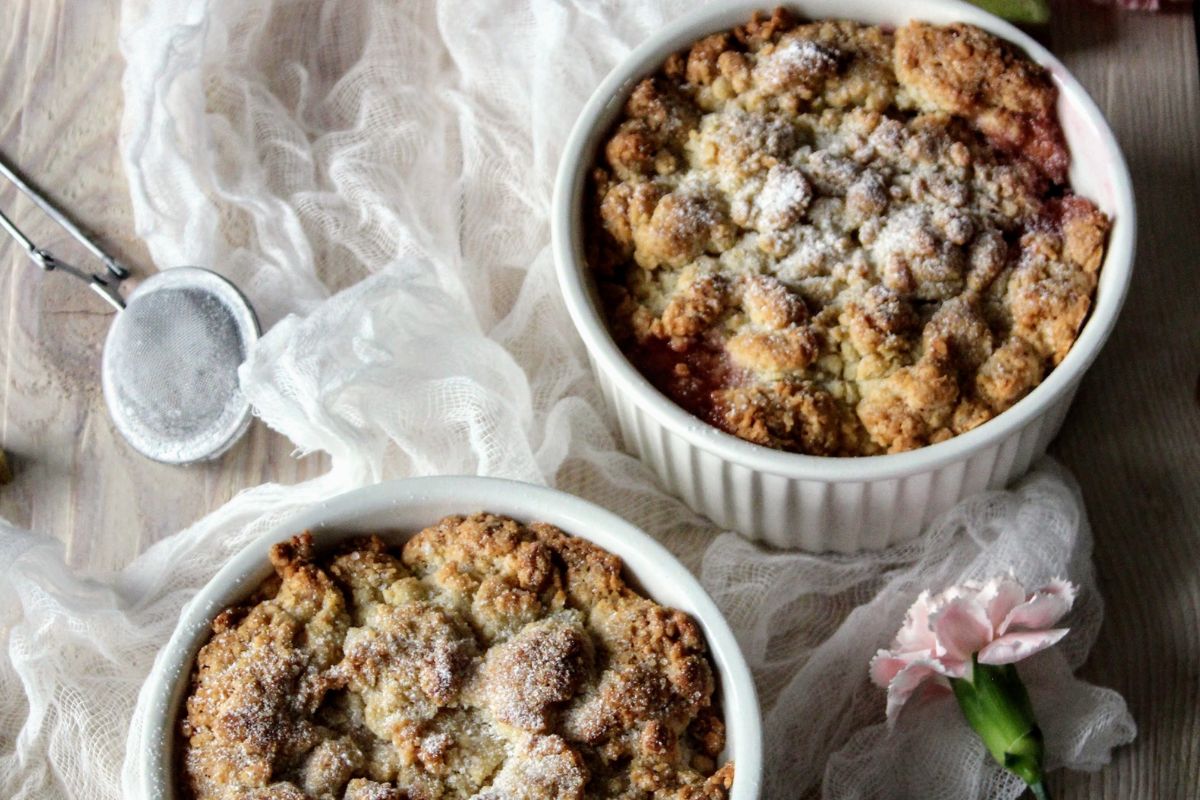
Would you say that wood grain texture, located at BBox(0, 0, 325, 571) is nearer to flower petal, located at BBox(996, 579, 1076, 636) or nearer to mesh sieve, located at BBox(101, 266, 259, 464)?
mesh sieve, located at BBox(101, 266, 259, 464)

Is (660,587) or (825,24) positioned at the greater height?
(825,24)

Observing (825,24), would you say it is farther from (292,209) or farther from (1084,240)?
(292,209)

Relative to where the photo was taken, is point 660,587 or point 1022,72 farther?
point 1022,72

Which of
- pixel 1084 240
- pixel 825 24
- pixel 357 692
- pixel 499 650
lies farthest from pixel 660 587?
pixel 825 24

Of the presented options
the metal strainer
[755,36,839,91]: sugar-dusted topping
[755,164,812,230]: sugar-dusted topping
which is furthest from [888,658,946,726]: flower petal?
the metal strainer

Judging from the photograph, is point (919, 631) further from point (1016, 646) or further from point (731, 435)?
point (731, 435)

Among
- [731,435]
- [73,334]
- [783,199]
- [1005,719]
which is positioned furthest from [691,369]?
[73,334]

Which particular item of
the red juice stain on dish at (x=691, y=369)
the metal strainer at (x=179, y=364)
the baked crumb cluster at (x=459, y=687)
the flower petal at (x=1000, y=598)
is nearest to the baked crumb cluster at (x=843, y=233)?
the red juice stain on dish at (x=691, y=369)
